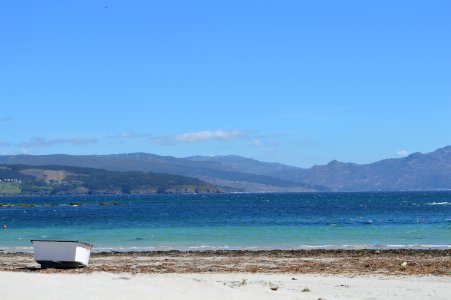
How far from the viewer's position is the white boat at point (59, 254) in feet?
92.1

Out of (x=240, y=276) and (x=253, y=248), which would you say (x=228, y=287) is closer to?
(x=240, y=276)

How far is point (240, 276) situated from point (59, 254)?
22.3ft

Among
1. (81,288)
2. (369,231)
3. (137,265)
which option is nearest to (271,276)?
(137,265)

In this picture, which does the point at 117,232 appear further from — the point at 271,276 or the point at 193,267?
the point at 271,276

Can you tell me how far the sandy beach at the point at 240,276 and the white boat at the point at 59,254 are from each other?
23.5 inches

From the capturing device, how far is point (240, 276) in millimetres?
26172

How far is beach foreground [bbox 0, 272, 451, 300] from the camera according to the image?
1849 centimetres

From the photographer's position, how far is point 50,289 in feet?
61.1

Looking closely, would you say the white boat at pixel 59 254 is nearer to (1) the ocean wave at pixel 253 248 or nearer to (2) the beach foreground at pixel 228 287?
(2) the beach foreground at pixel 228 287

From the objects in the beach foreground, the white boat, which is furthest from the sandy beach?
the white boat

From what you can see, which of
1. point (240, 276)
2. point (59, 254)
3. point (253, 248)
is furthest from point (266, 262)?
point (253, 248)

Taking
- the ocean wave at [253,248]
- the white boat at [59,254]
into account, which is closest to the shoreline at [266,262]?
the white boat at [59,254]

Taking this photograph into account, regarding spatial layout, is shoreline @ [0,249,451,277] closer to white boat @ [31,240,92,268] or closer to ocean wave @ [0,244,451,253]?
white boat @ [31,240,92,268]

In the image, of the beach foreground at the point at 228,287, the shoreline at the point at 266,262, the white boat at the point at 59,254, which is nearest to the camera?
the beach foreground at the point at 228,287
